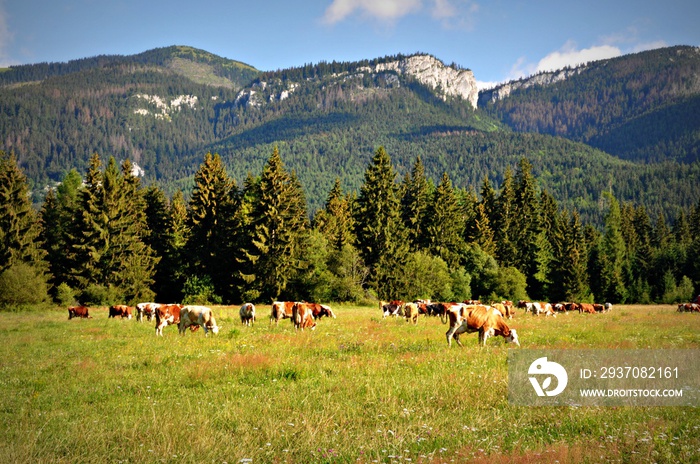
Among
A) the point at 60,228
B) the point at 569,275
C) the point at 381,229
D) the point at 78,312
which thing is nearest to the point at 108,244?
the point at 60,228

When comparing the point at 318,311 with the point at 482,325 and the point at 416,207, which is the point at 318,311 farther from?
the point at 416,207

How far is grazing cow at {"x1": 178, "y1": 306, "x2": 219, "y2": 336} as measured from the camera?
21.7 m

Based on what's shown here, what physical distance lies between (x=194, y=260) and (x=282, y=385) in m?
41.7

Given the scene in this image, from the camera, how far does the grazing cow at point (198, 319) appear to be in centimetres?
2174

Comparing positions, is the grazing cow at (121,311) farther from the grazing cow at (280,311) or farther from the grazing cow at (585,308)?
the grazing cow at (585,308)

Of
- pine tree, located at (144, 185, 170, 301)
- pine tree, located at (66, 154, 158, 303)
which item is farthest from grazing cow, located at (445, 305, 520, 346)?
pine tree, located at (144, 185, 170, 301)

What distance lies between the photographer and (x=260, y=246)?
45719 millimetres

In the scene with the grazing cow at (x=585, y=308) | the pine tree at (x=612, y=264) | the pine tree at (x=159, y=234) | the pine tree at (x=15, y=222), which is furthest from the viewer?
the pine tree at (x=612, y=264)

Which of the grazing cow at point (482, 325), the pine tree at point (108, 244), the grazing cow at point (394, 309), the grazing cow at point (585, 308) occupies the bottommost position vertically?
the grazing cow at point (585, 308)

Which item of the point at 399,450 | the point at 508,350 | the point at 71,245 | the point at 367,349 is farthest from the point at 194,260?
the point at 399,450

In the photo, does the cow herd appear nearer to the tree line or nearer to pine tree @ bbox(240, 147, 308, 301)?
the tree line

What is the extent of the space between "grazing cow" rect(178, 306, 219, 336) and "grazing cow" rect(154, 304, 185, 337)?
527 millimetres

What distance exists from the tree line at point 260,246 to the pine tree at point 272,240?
0.39ft

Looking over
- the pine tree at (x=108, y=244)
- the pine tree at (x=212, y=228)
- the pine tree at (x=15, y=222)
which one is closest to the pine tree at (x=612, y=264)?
the pine tree at (x=212, y=228)
